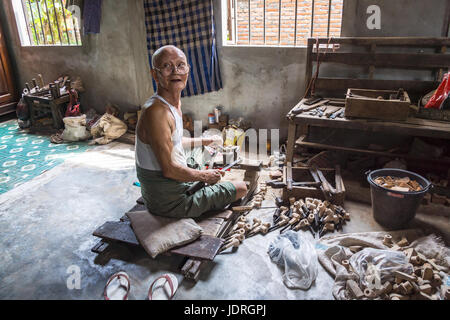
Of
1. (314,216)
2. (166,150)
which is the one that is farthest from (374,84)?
(166,150)

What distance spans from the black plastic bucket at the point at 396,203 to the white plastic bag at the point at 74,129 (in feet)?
18.7

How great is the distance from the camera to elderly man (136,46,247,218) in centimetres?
309

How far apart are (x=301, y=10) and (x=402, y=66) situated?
155 inches

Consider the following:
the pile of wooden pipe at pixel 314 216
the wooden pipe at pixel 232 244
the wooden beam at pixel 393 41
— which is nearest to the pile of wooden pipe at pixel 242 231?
the wooden pipe at pixel 232 244

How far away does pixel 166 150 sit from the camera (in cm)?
309

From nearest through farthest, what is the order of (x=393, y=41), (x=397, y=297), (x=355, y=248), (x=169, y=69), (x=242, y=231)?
(x=397, y=297) < (x=169, y=69) < (x=355, y=248) < (x=242, y=231) < (x=393, y=41)

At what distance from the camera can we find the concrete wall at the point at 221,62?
15.4ft

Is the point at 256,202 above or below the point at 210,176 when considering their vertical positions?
below

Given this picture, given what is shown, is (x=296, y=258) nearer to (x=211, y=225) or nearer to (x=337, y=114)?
(x=211, y=225)

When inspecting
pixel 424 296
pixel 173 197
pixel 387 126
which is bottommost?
pixel 424 296

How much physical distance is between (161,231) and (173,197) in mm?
366

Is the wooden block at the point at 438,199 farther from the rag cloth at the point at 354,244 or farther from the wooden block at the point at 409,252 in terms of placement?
the wooden block at the point at 409,252
